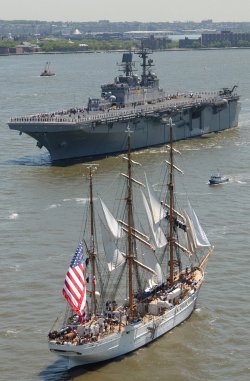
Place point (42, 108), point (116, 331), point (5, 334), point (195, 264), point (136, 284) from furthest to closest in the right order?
point (42, 108)
point (195, 264)
point (136, 284)
point (5, 334)
point (116, 331)

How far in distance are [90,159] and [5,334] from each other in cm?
3995

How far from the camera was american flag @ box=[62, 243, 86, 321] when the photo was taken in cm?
3534

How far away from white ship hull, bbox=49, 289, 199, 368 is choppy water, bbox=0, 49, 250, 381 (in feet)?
1.22

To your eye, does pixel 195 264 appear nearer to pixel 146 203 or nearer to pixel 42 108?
pixel 146 203

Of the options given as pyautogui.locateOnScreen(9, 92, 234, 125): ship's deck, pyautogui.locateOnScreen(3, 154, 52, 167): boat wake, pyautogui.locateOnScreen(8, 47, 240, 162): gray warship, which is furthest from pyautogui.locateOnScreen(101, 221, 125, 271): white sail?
pyautogui.locateOnScreen(9, 92, 234, 125): ship's deck

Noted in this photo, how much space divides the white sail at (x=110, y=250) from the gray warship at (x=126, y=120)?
38.2 meters

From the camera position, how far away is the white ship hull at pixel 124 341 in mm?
35138

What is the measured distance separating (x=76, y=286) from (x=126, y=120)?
47041mm

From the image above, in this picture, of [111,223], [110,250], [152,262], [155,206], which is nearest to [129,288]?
[110,250]

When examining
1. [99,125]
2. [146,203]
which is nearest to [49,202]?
[99,125]

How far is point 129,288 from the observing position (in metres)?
38.2

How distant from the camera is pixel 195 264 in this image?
4609 cm

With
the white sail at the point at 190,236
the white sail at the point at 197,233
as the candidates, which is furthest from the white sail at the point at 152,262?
the white sail at the point at 197,233

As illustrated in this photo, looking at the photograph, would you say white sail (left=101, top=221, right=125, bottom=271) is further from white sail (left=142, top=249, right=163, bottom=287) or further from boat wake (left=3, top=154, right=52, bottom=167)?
boat wake (left=3, top=154, right=52, bottom=167)
